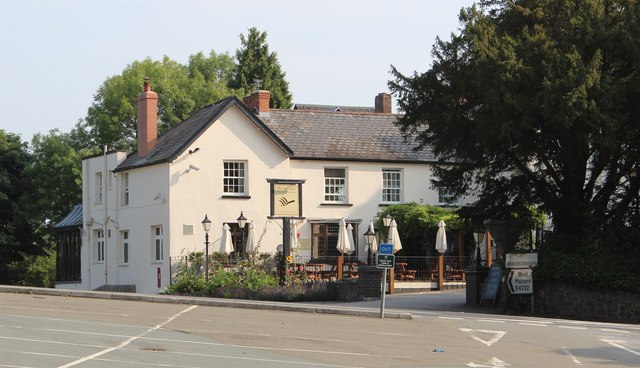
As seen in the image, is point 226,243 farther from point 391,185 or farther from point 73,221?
point 73,221

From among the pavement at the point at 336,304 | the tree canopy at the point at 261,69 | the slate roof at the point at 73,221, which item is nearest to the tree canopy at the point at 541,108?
the pavement at the point at 336,304

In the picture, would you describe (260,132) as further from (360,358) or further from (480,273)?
(360,358)

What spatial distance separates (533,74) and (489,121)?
1867 mm

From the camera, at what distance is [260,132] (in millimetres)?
52250

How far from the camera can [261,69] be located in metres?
87.2

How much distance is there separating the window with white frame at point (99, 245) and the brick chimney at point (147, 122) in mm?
4993

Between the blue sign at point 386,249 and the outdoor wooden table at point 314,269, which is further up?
the blue sign at point 386,249

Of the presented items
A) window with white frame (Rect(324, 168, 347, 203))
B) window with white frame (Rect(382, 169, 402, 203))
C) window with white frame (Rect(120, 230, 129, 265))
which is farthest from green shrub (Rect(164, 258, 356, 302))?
window with white frame (Rect(382, 169, 402, 203))

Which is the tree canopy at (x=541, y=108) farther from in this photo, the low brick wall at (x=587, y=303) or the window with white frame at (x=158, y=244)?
the window with white frame at (x=158, y=244)

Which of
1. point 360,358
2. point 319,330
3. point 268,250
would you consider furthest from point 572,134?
point 268,250

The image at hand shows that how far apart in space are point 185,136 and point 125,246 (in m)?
6.19

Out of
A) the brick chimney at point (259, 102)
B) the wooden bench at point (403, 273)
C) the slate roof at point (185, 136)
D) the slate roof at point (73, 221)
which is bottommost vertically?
the wooden bench at point (403, 273)

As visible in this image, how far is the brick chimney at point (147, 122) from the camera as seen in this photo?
2077 inches

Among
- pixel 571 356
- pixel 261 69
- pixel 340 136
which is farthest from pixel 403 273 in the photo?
pixel 261 69
